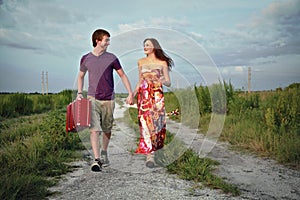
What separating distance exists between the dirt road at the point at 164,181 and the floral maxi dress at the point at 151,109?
376mm

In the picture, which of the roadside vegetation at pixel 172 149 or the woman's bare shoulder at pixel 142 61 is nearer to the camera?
the roadside vegetation at pixel 172 149

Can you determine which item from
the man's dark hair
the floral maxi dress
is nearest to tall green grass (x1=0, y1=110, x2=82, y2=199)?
the floral maxi dress

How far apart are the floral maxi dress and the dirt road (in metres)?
0.38

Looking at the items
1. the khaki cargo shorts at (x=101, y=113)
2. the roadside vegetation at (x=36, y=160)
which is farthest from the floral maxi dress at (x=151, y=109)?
the roadside vegetation at (x=36, y=160)

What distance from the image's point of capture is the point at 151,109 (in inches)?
181

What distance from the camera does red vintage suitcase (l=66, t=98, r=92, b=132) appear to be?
4.12 meters

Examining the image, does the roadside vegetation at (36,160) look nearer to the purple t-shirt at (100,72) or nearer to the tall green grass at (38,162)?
the tall green grass at (38,162)

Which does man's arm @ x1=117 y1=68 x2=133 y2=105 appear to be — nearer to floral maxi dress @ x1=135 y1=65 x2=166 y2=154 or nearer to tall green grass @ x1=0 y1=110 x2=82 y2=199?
floral maxi dress @ x1=135 y1=65 x2=166 y2=154

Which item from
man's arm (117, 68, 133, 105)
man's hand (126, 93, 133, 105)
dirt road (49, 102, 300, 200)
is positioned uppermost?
man's arm (117, 68, 133, 105)

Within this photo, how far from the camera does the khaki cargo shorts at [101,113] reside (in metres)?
4.33

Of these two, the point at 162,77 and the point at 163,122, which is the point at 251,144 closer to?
the point at 163,122

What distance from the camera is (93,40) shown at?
4.34 m

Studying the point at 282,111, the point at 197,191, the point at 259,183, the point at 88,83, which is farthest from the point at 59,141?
the point at 282,111

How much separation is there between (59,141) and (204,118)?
19.7ft
